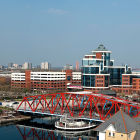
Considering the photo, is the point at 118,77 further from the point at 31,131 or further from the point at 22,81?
the point at 31,131

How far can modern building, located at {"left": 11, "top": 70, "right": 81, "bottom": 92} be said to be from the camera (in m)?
79.1

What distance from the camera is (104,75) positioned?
69688 mm

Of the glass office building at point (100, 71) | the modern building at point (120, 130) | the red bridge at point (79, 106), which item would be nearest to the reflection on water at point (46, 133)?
the red bridge at point (79, 106)

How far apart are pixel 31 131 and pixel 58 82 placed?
41509 millimetres

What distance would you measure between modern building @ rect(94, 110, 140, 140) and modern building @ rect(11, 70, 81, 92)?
59.1 metres

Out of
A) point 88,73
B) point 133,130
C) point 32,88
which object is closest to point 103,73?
point 88,73

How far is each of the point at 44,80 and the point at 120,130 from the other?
6126 centimetres

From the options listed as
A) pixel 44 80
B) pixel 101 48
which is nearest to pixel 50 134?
pixel 101 48

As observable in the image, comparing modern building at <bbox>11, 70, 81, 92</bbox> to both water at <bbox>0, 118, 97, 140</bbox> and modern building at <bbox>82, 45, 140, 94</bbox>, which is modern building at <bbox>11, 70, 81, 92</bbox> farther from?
water at <bbox>0, 118, 97, 140</bbox>

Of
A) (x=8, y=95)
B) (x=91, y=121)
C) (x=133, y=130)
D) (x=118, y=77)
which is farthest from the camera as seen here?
(x=118, y=77)

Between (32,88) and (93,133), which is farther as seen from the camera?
(32,88)

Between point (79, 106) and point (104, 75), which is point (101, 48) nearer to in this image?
point (104, 75)

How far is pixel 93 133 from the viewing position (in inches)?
1464

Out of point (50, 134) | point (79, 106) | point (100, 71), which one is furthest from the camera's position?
point (100, 71)
